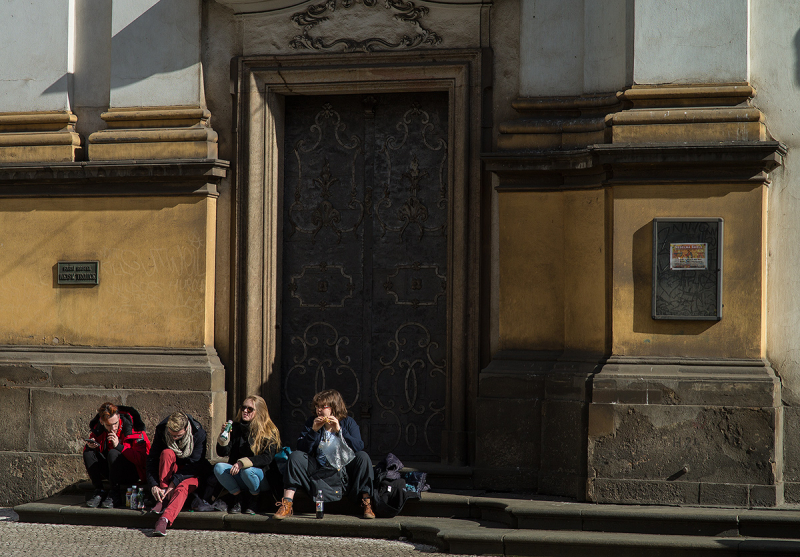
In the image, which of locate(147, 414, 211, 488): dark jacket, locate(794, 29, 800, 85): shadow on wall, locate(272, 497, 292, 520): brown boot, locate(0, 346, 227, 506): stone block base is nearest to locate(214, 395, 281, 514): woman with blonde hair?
locate(147, 414, 211, 488): dark jacket

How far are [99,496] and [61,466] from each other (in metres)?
0.91

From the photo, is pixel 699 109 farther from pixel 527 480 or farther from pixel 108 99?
pixel 108 99

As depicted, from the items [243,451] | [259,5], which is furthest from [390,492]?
[259,5]

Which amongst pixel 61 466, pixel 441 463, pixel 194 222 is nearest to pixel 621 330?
pixel 441 463

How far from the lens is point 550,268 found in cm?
802

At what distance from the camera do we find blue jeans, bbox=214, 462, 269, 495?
7383 millimetres

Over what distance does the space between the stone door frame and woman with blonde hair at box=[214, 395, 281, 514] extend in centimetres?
100

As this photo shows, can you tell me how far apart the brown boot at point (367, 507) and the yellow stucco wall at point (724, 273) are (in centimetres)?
236

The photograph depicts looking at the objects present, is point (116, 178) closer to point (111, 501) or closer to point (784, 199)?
point (111, 501)

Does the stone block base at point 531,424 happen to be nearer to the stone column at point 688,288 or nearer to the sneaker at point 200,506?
the stone column at point 688,288

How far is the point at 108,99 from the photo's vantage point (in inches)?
350

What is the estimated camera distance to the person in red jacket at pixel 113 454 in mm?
7750

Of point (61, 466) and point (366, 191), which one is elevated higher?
point (366, 191)

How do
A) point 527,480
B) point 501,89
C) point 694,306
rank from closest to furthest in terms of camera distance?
A: point 694,306 → point 527,480 → point 501,89
